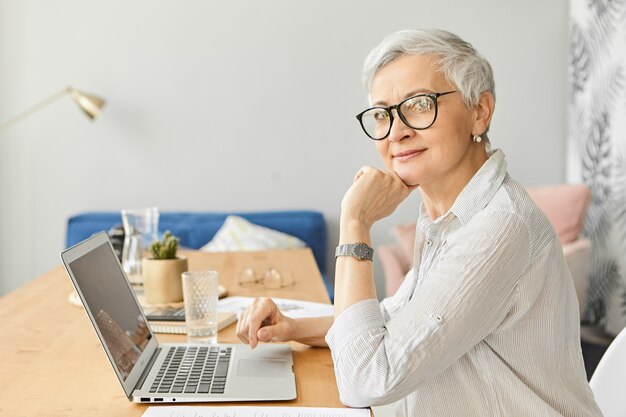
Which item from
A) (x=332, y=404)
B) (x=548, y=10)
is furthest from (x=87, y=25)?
(x=332, y=404)

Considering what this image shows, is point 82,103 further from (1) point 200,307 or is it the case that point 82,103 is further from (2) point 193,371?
(2) point 193,371

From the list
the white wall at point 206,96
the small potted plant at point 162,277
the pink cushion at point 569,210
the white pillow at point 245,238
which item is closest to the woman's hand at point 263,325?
the small potted plant at point 162,277

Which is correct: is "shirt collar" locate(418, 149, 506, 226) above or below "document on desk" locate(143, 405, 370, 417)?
above

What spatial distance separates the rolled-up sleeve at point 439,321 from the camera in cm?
120

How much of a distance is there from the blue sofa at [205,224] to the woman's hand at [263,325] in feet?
9.06

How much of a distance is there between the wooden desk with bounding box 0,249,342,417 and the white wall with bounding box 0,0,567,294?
2.30 meters

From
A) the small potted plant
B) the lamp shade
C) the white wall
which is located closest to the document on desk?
the small potted plant

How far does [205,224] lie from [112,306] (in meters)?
3.01

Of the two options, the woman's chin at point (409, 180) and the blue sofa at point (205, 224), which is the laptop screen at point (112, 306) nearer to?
the woman's chin at point (409, 180)

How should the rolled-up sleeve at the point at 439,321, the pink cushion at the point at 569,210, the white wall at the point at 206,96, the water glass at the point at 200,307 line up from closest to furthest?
the rolled-up sleeve at the point at 439,321 < the water glass at the point at 200,307 < the pink cushion at the point at 569,210 < the white wall at the point at 206,96

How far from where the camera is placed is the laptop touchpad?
1401mm

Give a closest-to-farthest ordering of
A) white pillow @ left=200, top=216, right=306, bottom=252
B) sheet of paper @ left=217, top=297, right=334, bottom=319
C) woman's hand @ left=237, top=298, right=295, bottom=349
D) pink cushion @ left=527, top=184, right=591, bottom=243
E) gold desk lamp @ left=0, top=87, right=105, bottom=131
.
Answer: woman's hand @ left=237, top=298, right=295, bottom=349 < sheet of paper @ left=217, top=297, right=334, bottom=319 < pink cushion @ left=527, top=184, right=591, bottom=243 < white pillow @ left=200, top=216, right=306, bottom=252 < gold desk lamp @ left=0, top=87, right=105, bottom=131

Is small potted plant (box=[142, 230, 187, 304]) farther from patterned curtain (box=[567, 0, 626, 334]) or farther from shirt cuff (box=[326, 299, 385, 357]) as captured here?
patterned curtain (box=[567, 0, 626, 334])

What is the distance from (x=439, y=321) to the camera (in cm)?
120
